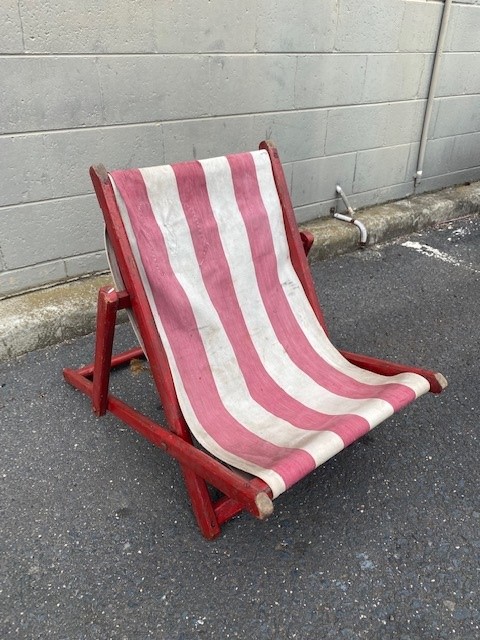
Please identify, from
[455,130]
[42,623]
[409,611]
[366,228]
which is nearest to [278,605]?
[409,611]

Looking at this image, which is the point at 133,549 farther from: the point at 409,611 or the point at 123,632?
the point at 409,611

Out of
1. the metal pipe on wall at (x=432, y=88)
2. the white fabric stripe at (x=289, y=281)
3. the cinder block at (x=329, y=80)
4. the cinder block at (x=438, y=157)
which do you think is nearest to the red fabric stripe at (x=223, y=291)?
the white fabric stripe at (x=289, y=281)

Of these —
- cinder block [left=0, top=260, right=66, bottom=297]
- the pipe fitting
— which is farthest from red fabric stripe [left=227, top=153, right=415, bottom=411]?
the pipe fitting

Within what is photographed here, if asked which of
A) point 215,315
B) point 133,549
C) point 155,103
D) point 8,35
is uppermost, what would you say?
point 8,35

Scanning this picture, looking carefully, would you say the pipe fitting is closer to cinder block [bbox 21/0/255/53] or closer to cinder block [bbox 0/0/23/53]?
cinder block [bbox 21/0/255/53]

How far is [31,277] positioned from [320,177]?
1999 mm

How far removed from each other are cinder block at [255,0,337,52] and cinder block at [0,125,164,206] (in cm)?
85

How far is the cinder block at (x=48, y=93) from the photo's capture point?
7.59 ft

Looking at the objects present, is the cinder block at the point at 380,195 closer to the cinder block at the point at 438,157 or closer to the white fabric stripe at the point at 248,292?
the cinder block at the point at 438,157

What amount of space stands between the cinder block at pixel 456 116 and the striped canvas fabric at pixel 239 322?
9.37 ft

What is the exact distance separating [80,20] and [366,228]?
2.19 m

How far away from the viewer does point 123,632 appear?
1.35m

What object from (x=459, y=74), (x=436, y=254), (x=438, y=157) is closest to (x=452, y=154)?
(x=438, y=157)

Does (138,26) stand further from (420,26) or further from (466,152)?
(466,152)
